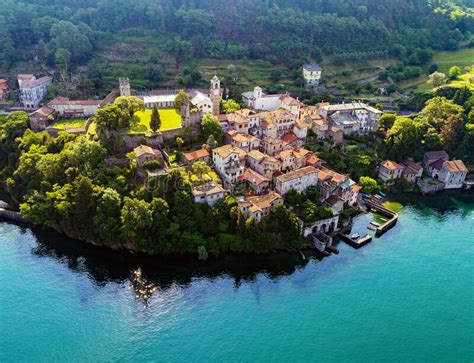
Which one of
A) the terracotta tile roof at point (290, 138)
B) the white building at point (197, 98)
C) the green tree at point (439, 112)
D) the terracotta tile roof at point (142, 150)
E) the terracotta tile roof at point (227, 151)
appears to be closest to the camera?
the terracotta tile roof at point (227, 151)

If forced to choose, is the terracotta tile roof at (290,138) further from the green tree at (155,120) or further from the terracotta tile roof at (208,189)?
the green tree at (155,120)

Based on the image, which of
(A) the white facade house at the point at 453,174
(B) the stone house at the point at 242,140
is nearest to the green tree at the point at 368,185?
(A) the white facade house at the point at 453,174

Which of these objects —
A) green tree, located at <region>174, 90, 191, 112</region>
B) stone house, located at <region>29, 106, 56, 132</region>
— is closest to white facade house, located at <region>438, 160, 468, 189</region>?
green tree, located at <region>174, 90, 191, 112</region>

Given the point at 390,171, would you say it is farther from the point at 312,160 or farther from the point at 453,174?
the point at 312,160

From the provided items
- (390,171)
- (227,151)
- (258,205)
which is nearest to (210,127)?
(227,151)

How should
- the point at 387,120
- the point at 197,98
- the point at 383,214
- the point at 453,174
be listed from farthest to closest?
the point at 387,120
the point at 197,98
the point at 453,174
the point at 383,214

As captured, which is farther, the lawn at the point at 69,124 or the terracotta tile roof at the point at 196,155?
the lawn at the point at 69,124
